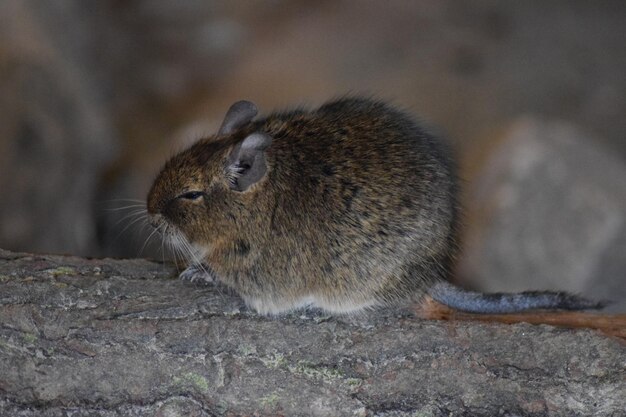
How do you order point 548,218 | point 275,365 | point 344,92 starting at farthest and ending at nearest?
point 344,92 < point 548,218 < point 275,365

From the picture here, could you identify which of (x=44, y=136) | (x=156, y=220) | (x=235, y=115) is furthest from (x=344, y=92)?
(x=156, y=220)

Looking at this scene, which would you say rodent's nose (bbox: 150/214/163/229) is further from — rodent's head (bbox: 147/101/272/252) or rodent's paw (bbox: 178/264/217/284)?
rodent's paw (bbox: 178/264/217/284)

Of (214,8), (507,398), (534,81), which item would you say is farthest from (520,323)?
(214,8)

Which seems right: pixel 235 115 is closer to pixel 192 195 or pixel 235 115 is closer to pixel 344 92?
pixel 192 195

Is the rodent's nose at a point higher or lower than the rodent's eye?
lower

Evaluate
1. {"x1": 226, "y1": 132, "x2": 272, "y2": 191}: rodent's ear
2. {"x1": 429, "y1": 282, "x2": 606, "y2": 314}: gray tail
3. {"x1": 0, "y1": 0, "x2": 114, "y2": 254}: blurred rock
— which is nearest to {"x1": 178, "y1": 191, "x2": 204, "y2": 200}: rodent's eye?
{"x1": 226, "y1": 132, "x2": 272, "y2": 191}: rodent's ear

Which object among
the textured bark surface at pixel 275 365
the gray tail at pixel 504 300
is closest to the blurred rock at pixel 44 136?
the textured bark surface at pixel 275 365
